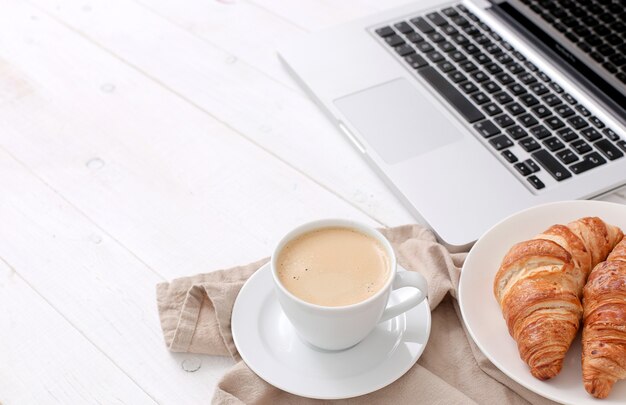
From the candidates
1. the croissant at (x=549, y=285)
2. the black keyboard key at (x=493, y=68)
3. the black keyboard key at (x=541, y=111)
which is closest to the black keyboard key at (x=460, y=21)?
the black keyboard key at (x=493, y=68)

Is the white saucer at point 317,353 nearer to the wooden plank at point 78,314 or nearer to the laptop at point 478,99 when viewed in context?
the wooden plank at point 78,314

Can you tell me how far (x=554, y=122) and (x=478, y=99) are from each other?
10 centimetres

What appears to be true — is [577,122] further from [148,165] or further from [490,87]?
[148,165]

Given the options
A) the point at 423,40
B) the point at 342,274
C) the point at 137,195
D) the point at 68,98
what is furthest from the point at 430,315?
the point at 68,98

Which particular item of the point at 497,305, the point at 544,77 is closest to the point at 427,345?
the point at 497,305

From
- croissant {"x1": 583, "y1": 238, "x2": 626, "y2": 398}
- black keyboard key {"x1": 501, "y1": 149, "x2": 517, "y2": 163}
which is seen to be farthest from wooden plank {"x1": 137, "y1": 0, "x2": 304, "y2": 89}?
croissant {"x1": 583, "y1": 238, "x2": 626, "y2": 398}

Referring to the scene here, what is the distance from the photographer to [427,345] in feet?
2.39

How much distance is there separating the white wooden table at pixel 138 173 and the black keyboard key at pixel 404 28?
0.12 m

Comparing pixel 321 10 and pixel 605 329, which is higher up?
pixel 605 329

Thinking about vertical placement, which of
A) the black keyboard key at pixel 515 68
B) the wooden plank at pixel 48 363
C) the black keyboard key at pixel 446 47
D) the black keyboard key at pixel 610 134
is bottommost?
the wooden plank at pixel 48 363

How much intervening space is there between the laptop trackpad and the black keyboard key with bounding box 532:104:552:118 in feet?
0.34

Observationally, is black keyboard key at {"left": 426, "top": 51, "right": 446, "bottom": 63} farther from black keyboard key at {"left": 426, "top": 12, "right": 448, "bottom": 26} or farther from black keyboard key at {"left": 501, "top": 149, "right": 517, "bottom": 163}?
black keyboard key at {"left": 501, "top": 149, "right": 517, "bottom": 163}

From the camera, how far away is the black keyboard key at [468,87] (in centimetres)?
98

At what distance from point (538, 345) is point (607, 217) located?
0.21m
